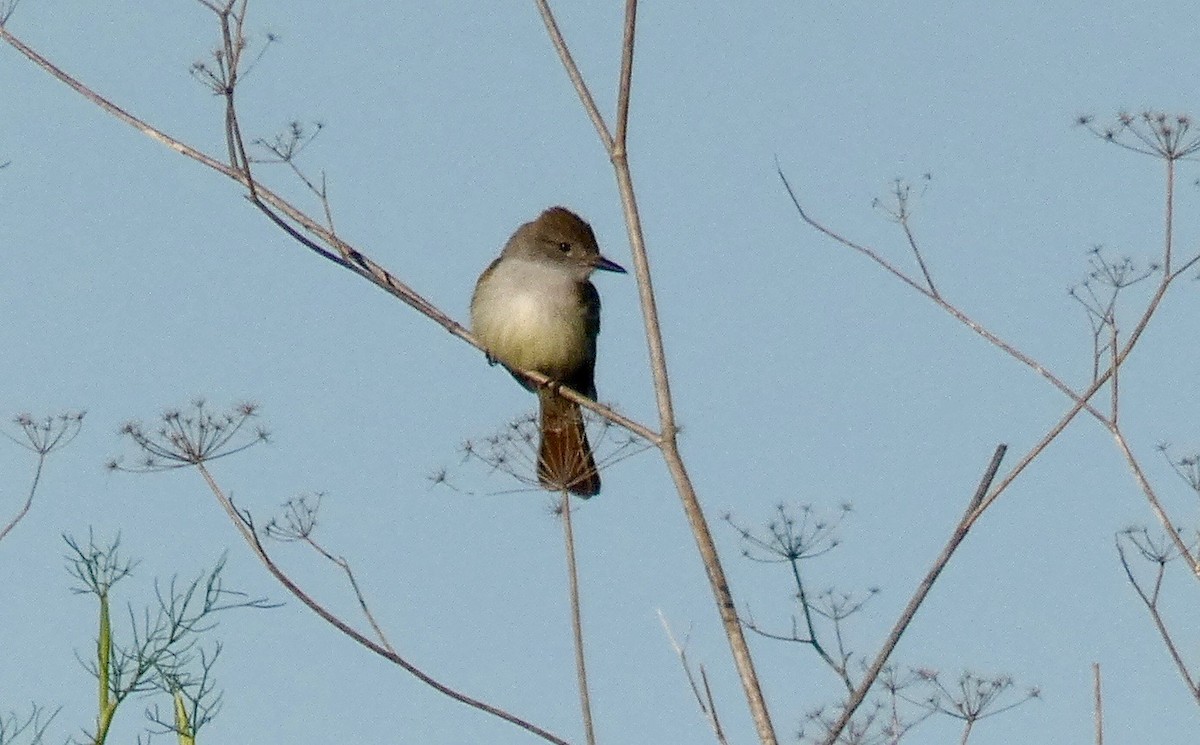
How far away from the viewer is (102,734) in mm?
3730

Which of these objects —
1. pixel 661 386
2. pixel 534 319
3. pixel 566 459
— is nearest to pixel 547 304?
pixel 534 319

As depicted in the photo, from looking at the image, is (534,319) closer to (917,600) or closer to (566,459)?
(566,459)

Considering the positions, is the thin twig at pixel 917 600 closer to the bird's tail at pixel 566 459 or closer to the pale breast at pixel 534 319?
the bird's tail at pixel 566 459

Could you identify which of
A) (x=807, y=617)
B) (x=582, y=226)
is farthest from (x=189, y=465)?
(x=582, y=226)

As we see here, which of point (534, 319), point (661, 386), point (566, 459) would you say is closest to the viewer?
point (661, 386)

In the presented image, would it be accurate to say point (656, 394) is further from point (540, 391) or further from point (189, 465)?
point (540, 391)

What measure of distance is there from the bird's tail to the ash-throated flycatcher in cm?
135

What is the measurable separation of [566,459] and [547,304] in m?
2.81

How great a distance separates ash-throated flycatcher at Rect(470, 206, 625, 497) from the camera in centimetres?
723

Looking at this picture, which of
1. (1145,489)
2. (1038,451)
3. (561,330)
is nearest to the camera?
(1038,451)

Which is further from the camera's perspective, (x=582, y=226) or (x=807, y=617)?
(x=582, y=226)

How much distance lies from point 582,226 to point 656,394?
181 inches

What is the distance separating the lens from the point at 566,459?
4.55 m

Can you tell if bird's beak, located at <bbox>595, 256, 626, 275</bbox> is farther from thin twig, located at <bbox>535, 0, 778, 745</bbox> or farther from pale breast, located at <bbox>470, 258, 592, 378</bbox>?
thin twig, located at <bbox>535, 0, 778, 745</bbox>
